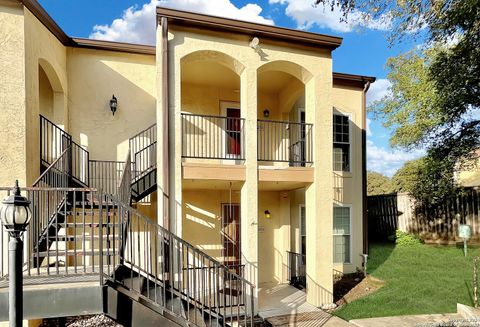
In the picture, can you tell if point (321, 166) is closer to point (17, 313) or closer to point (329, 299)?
point (329, 299)

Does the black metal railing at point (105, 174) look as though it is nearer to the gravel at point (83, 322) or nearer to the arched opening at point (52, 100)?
the arched opening at point (52, 100)

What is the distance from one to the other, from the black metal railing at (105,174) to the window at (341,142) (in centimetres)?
703

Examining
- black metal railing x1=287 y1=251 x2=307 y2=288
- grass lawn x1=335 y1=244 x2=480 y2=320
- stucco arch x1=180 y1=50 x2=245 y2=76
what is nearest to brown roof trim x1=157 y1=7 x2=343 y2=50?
stucco arch x1=180 y1=50 x2=245 y2=76

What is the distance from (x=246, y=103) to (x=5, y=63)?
16.9ft

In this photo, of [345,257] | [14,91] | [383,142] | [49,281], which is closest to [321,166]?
[345,257]

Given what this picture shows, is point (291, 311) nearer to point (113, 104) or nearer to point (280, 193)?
point (280, 193)

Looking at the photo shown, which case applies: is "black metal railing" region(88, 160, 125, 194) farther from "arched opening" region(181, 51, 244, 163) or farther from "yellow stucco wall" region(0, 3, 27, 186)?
"yellow stucco wall" region(0, 3, 27, 186)

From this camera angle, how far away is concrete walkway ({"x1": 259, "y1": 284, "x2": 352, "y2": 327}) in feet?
22.4

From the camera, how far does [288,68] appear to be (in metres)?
8.37

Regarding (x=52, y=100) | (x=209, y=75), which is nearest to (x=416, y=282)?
(x=209, y=75)

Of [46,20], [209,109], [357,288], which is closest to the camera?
[46,20]

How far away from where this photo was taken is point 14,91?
255 inches

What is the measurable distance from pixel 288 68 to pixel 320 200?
356cm

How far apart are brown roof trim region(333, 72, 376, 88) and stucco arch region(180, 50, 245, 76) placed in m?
4.50
